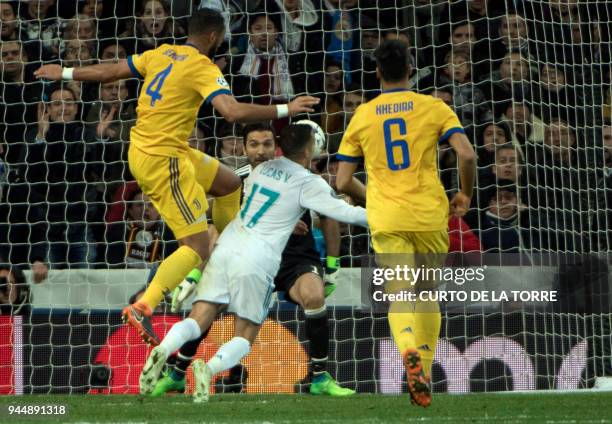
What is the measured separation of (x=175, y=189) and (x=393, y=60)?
5.24 ft

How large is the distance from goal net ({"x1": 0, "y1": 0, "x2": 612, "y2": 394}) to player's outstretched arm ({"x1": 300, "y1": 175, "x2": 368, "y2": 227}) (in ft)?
5.84

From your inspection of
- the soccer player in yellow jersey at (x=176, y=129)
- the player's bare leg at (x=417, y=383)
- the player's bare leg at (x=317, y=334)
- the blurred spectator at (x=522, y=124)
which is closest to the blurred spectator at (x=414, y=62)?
the blurred spectator at (x=522, y=124)

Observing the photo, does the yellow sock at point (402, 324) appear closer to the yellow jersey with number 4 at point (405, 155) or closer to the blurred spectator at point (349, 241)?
the yellow jersey with number 4 at point (405, 155)

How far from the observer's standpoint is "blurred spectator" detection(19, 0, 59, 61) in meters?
11.0

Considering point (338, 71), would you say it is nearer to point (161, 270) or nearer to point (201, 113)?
point (201, 113)

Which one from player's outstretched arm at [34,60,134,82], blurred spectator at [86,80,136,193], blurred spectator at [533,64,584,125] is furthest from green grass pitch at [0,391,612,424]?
blurred spectator at [86,80,136,193]

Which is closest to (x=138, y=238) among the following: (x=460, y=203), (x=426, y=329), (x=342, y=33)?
(x=342, y=33)

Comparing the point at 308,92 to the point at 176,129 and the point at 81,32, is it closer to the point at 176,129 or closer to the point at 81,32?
the point at 81,32

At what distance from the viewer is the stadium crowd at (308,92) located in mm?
9805

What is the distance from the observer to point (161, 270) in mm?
7215

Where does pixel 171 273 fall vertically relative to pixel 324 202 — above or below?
below

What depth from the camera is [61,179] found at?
10789mm

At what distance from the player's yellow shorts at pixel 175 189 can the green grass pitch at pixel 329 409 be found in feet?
3.24

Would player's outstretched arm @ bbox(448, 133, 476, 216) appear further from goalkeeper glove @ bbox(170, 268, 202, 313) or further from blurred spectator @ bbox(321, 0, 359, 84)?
blurred spectator @ bbox(321, 0, 359, 84)
